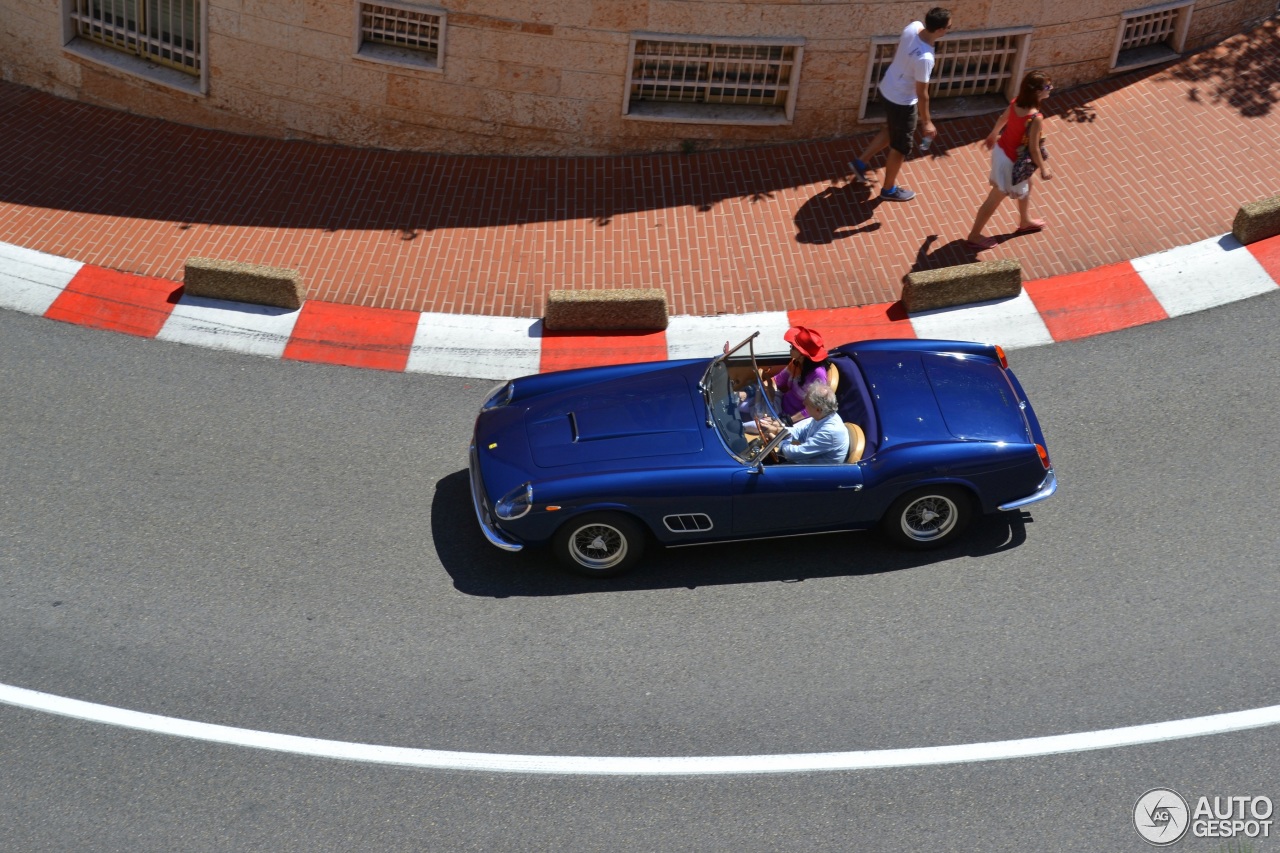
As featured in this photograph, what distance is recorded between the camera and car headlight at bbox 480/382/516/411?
8859 millimetres

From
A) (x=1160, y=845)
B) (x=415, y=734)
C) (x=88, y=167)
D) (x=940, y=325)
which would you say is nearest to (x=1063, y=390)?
(x=940, y=325)

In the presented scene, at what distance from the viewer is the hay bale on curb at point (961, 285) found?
34.3ft

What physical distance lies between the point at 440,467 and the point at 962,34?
257 inches

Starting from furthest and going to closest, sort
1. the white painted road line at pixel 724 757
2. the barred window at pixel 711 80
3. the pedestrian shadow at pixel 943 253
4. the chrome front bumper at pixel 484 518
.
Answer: the barred window at pixel 711 80 → the pedestrian shadow at pixel 943 253 → the chrome front bumper at pixel 484 518 → the white painted road line at pixel 724 757

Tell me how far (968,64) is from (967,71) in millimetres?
76

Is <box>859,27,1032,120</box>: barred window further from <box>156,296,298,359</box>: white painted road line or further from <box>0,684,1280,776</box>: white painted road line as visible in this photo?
<box>0,684,1280,776</box>: white painted road line

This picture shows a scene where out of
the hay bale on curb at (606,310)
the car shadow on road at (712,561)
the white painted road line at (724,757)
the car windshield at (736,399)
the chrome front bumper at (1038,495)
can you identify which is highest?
the car windshield at (736,399)

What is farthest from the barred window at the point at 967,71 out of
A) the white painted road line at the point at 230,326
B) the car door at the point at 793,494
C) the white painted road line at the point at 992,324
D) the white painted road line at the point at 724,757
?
the white painted road line at the point at 724,757

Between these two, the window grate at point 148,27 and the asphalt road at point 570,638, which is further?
the window grate at point 148,27

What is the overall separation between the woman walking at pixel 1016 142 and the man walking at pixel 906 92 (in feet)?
2.26

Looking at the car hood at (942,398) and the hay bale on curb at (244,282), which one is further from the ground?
the car hood at (942,398)

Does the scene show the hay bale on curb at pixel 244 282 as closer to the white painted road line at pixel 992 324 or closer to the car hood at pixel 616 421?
the car hood at pixel 616 421

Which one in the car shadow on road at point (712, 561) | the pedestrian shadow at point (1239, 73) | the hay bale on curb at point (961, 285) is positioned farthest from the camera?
the pedestrian shadow at point (1239, 73)

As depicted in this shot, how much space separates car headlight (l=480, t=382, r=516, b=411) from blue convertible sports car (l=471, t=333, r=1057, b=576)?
0.52 feet
